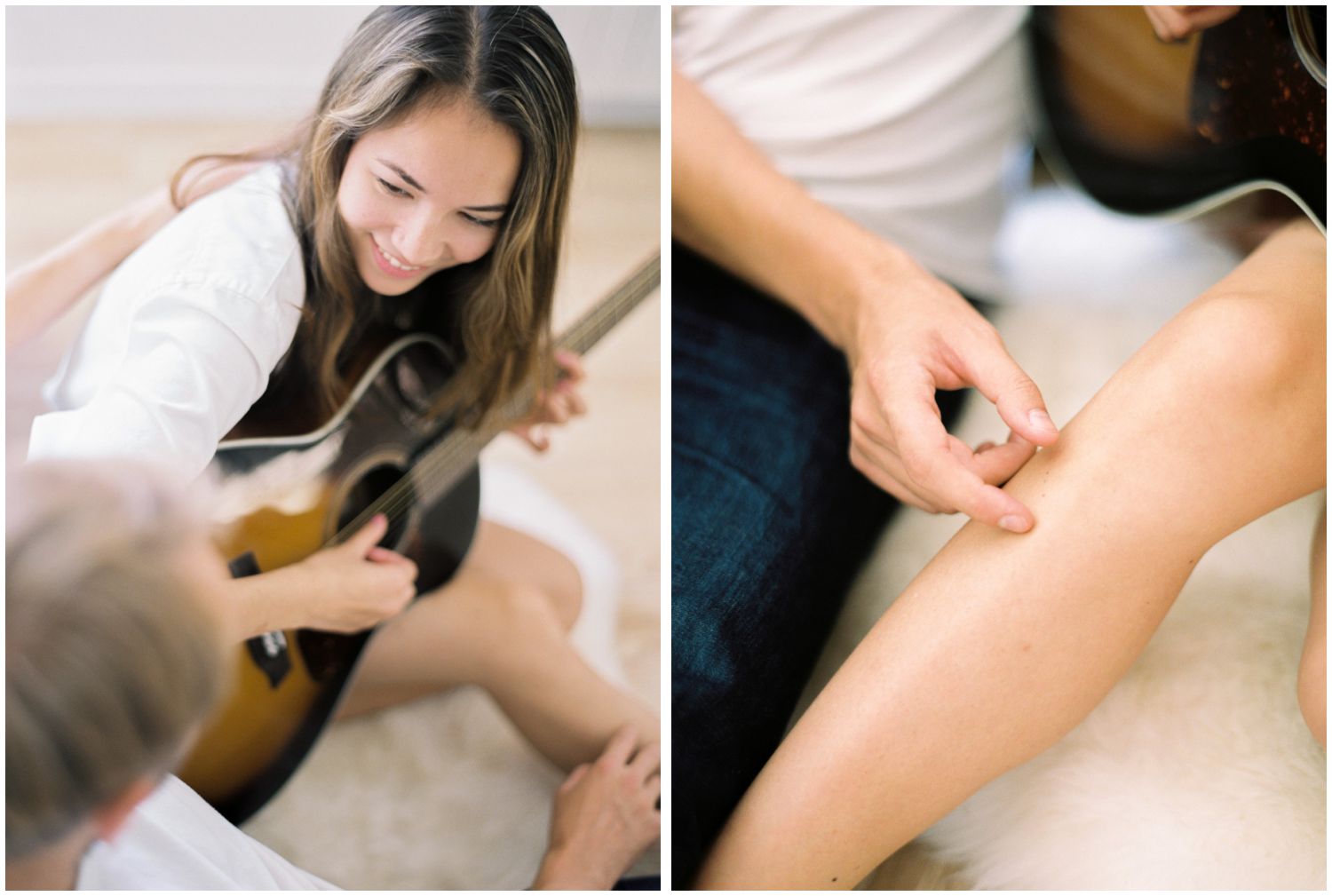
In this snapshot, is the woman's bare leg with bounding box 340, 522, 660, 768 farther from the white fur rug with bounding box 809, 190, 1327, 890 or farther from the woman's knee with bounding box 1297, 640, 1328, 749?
the woman's knee with bounding box 1297, 640, 1328, 749

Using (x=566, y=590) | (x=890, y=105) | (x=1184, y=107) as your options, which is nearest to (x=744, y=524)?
(x=566, y=590)

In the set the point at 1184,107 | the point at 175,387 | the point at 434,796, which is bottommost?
the point at 434,796

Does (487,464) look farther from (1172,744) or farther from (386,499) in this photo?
(1172,744)

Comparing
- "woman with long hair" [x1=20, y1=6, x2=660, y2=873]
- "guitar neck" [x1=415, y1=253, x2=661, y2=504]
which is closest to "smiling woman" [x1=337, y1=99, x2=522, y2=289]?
"woman with long hair" [x1=20, y1=6, x2=660, y2=873]

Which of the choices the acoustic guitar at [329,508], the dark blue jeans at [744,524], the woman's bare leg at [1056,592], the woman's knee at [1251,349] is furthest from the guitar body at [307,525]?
the woman's knee at [1251,349]

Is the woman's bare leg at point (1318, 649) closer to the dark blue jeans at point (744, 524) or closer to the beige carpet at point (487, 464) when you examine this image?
the dark blue jeans at point (744, 524)

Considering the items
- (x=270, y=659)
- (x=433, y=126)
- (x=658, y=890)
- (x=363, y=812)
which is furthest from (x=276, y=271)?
(x=658, y=890)

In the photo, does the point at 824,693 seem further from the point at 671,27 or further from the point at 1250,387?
the point at 671,27
